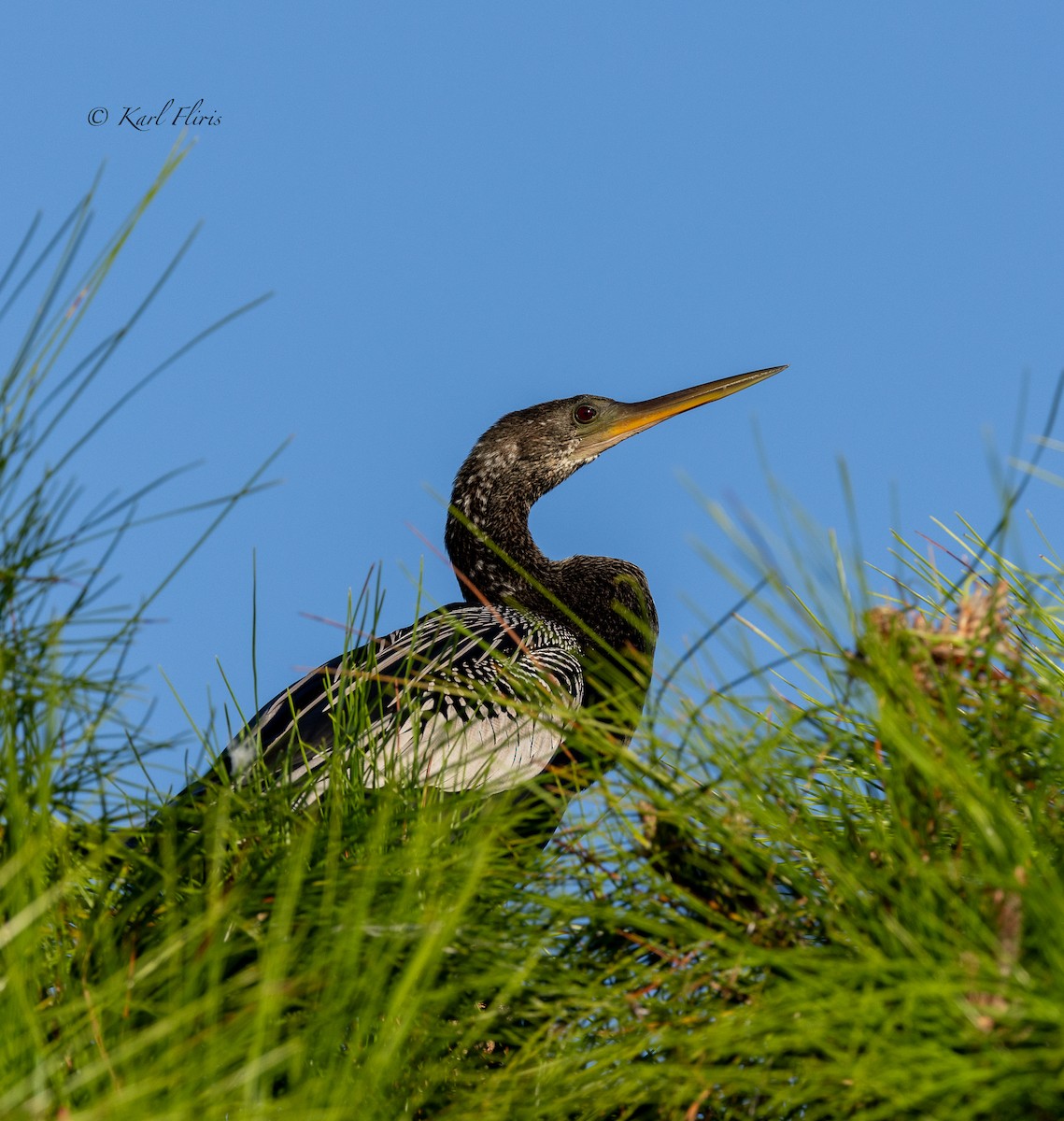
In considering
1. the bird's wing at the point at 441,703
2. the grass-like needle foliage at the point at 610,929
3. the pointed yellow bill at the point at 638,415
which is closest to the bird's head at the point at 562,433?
the pointed yellow bill at the point at 638,415

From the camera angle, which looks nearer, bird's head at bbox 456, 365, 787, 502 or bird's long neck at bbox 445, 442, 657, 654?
bird's long neck at bbox 445, 442, 657, 654

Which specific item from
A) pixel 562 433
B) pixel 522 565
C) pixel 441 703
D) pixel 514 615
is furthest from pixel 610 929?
pixel 562 433

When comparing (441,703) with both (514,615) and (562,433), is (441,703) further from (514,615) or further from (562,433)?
(562,433)

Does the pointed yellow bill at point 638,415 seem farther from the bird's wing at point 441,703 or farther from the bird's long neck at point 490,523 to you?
the bird's wing at point 441,703

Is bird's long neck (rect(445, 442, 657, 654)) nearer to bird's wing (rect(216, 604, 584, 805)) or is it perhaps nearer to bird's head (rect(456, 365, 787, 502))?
bird's head (rect(456, 365, 787, 502))

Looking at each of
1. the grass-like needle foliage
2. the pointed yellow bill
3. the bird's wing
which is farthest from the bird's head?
the grass-like needle foliage

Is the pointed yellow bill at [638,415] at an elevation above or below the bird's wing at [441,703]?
above

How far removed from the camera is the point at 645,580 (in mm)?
5273

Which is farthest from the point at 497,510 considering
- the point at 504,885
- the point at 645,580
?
the point at 504,885

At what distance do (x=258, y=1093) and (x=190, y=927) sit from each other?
0.64ft

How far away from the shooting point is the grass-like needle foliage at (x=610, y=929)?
1316 mm

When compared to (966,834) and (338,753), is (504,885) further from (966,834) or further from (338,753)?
(966,834)

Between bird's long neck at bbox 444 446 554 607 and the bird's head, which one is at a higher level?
the bird's head

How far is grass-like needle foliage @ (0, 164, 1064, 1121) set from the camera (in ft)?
4.32
